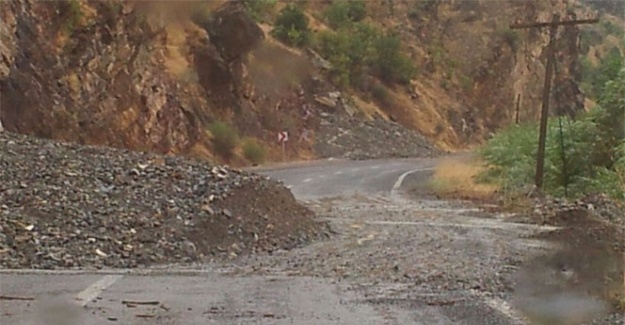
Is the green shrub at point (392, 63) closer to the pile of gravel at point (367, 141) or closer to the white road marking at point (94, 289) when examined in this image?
the pile of gravel at point (367, 141)

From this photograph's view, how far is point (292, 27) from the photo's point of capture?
194 ft

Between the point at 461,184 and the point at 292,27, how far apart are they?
2940cm

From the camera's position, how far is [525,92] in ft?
247

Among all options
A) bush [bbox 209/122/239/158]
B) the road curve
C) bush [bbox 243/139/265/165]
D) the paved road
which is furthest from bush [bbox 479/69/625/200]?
the paved road

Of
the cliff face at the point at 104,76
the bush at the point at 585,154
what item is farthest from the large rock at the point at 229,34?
the bush at the point at 585,154

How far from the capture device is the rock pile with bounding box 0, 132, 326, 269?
13164 mm

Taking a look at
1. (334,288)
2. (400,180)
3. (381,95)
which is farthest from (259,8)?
(334,288)

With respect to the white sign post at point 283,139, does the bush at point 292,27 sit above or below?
above

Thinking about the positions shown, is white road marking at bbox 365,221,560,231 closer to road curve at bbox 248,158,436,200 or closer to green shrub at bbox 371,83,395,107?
road curve at bbox 248,158,436,200

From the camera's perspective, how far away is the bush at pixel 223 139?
131 ft

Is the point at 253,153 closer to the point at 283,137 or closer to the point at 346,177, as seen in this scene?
the point at 283,137

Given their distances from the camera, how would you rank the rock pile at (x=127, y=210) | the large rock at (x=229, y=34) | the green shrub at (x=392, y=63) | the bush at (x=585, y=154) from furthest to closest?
the green shrub at (x=392, y=63) < the large rock at (x=229, y=34) < the bush at (x=585, y=154) < the rock pile at (x=127, y=210)

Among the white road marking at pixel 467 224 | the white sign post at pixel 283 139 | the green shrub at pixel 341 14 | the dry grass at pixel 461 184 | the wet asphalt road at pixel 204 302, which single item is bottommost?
the dry grass at pixel 461 184

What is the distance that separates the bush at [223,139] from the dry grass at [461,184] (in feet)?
27.0
